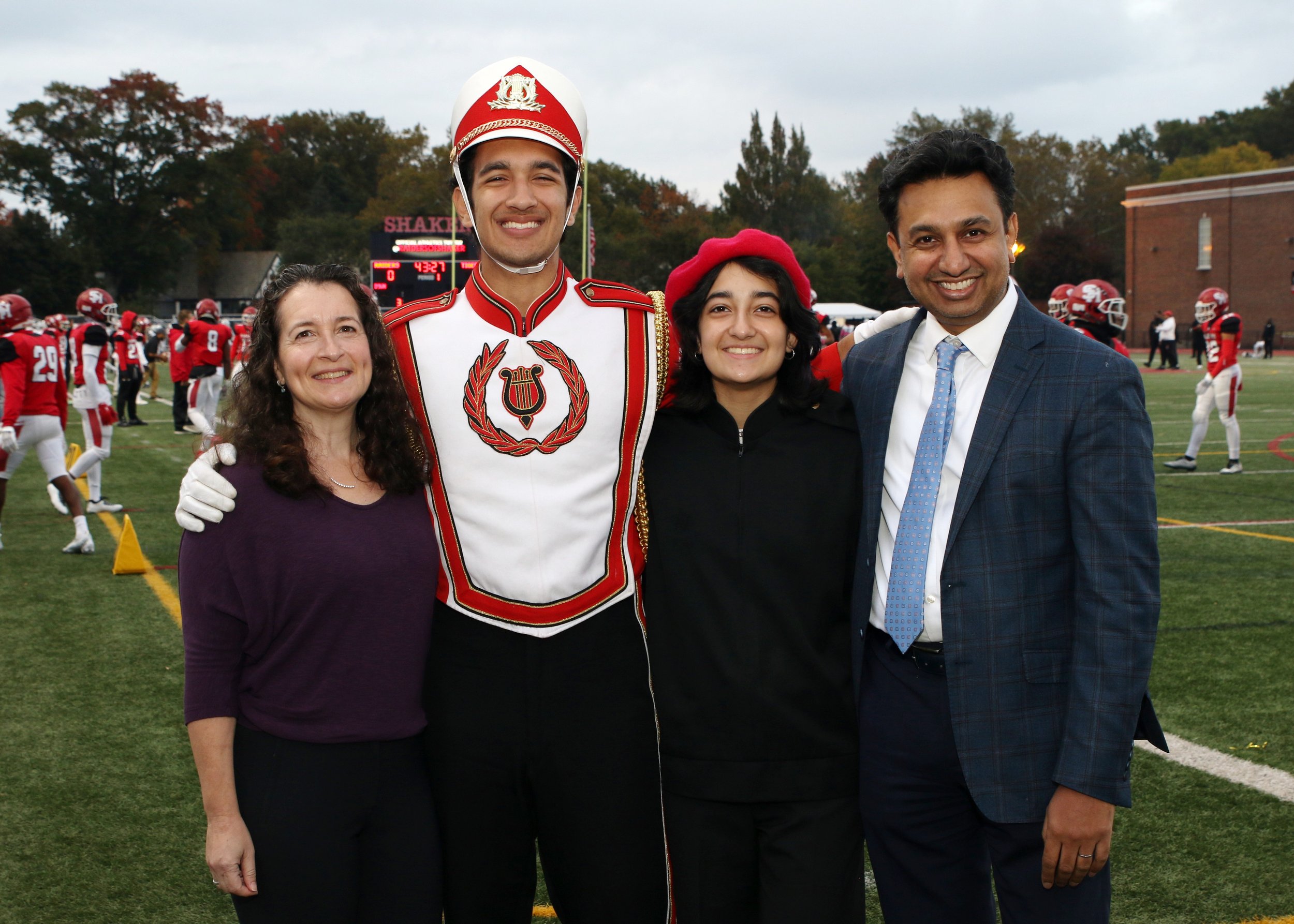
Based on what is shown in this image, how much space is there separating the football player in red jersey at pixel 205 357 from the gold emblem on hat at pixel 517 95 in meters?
13.4

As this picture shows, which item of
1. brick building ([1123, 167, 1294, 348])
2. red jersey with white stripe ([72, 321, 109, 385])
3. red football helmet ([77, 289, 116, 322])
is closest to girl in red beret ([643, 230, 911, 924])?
red jersey with white stripe ([72, 321, 109, 385])

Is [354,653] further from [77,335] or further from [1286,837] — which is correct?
[77,335]

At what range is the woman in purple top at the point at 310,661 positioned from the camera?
211 centimetres

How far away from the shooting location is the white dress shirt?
2.22 m

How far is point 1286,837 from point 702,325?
281 cm

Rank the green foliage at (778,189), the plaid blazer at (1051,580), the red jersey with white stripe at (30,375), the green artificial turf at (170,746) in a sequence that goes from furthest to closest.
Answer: the green foliage at (778,189) < the red jersey with white stripe at (30,375) < the green artificial turf at (170,746) < the plaid blazer at (1051,580)

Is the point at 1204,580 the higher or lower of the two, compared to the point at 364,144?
lower

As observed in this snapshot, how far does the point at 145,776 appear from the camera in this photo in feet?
14.3

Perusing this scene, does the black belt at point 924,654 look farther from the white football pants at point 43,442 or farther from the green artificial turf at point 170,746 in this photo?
the white football pants at point 43,442

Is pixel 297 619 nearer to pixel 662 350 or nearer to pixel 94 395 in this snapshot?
pixel 662 350

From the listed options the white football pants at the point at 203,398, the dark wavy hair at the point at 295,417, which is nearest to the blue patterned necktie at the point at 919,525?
the dark wavy hair at the point at 295,417

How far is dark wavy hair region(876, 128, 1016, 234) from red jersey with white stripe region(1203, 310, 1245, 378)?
11928 millimetres

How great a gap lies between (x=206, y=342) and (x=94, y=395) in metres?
4.74

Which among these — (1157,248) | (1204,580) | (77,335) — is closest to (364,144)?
(1157,248)
